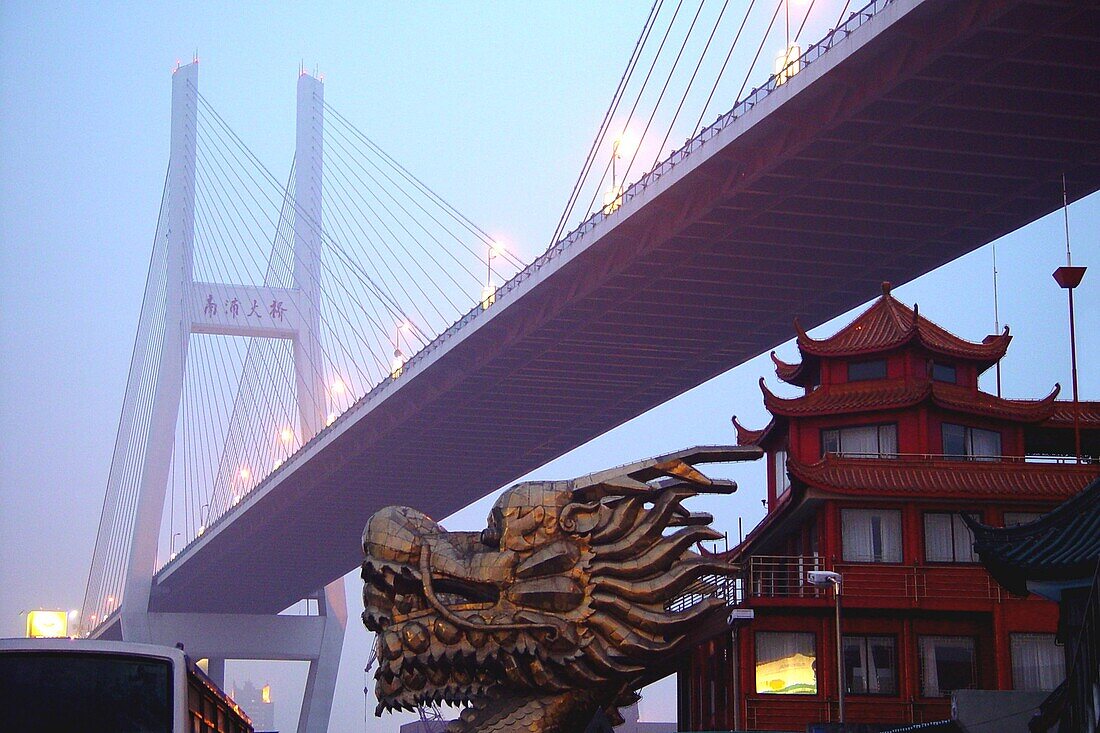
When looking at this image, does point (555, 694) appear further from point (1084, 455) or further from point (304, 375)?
point (304, 375)

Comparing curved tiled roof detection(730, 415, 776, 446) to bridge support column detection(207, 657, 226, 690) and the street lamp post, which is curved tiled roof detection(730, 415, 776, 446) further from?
bridge support column detection(207, 657, 226, 690)

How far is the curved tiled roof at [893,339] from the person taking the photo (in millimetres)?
23406

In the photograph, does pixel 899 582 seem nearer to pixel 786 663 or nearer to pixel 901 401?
pixel 786 663

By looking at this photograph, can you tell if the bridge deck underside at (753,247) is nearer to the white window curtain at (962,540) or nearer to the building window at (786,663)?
the white window curtain at (962,540)

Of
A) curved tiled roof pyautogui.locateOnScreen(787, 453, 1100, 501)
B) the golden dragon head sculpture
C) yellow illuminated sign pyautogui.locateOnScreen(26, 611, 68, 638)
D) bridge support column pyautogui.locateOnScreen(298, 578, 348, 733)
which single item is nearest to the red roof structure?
curved tiled roof pyautogui.locateOnScreen(787, 453, 1100, 501)

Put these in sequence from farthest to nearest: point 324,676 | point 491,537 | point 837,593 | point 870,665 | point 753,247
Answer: point 324,676
point 753,247
point 870,665
point 837,593
point 491,537

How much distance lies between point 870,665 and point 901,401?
4.04 meters

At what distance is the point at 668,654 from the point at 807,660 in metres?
Result: 6.44

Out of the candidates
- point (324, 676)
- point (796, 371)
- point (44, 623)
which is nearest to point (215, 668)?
point (324, 676)

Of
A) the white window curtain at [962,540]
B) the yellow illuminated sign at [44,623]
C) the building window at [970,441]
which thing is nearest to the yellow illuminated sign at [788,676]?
the white window curtain at [962,540]

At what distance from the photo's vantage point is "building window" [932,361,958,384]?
77.8ft

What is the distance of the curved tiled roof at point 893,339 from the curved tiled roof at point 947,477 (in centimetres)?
228

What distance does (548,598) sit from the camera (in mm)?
13789

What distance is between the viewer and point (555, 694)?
13.9m
